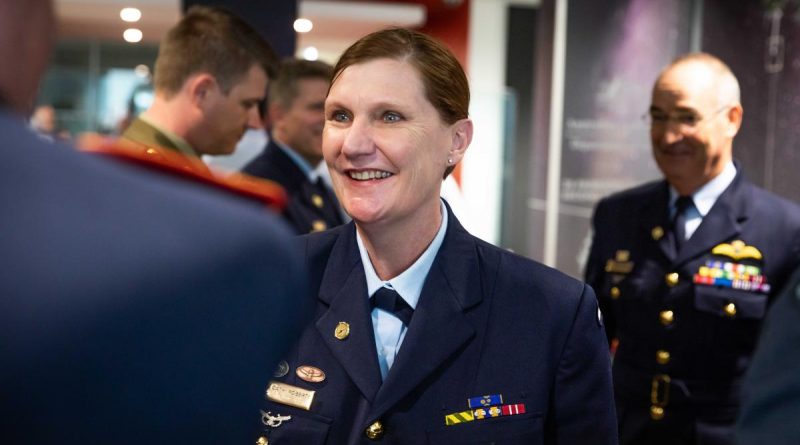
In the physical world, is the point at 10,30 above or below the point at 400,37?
below

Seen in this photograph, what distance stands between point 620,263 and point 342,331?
5.97ft

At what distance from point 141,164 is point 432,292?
1317 mm

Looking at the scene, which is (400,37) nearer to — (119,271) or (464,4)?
(119,271)

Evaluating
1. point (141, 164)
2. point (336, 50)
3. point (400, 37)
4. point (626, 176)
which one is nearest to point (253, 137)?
point (626, 176)

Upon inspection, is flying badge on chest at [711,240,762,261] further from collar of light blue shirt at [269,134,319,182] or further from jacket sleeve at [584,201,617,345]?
collar of light blue shirt at [269,134,319,182]

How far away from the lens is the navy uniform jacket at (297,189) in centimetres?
409

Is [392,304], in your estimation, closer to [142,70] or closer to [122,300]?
[122,300]

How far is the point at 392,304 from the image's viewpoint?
2113 millimetres

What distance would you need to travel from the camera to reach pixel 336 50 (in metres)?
13.5

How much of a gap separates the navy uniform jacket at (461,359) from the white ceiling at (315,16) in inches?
345

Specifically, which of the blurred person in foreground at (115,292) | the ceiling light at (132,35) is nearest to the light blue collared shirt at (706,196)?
the blurred person in foreground at (115,292)

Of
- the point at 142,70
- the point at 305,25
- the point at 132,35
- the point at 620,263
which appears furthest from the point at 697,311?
the point at 142,70

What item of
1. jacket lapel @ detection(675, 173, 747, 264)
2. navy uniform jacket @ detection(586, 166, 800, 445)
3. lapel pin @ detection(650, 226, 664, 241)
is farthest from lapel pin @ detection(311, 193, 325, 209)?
jacket lapel @ detection(675, 173, 747, 264)

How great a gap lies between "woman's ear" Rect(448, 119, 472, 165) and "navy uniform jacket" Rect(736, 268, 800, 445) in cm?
122
